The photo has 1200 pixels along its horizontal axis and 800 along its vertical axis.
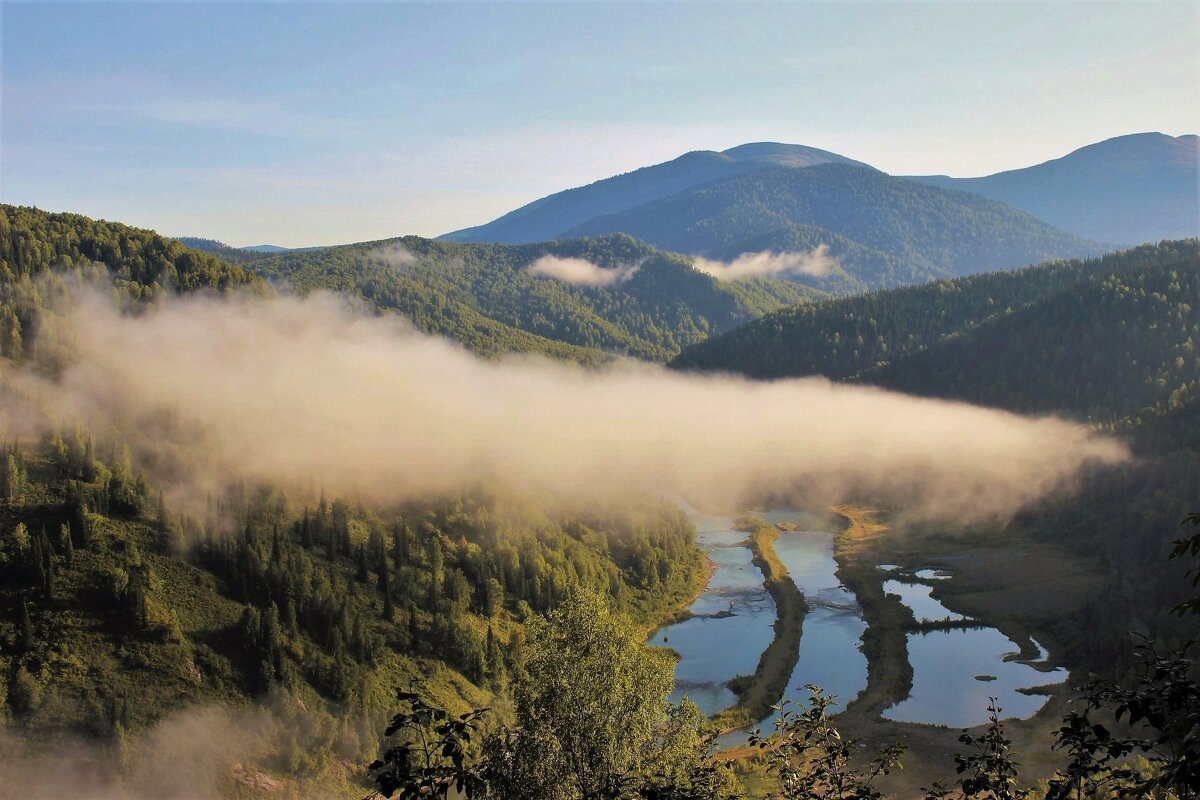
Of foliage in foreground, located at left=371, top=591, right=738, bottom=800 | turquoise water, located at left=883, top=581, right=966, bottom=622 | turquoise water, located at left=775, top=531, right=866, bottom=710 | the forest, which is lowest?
turquoise water, located at left=883, top=581, right=966, bottom=622

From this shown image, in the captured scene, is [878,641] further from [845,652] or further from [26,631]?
[26,631]

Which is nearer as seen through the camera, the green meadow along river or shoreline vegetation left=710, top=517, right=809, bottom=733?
shoreline vegetation left=710, top=517, right=809, bottom=733

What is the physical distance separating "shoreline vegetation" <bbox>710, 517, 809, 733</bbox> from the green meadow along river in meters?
1.33

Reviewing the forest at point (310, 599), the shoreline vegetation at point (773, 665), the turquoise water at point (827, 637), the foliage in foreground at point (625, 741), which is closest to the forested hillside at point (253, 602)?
the forest at point (310, 599)

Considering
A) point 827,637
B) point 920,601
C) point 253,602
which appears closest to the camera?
point 253,602

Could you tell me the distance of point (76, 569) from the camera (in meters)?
103

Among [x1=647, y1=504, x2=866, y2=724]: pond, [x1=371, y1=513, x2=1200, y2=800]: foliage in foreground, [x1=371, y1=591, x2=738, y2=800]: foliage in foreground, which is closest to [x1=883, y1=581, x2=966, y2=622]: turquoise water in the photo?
[x1=647, y1=504, x2=866, y2=724]: pond

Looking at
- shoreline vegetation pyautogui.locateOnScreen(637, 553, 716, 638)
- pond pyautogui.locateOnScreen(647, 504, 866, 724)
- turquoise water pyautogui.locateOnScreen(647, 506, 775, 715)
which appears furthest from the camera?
shoreline vegetation pyautogui.locateOnScreen(637, 553, 716, 638)

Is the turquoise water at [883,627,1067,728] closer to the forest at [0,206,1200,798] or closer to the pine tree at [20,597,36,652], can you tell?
the forest at [0,206,1200,798]

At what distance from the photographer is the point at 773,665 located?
406 feet

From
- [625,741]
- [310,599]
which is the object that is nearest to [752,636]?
[310,599]

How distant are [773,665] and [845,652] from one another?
46.5 feet

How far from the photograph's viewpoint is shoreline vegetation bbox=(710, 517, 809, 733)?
10775 centimetres

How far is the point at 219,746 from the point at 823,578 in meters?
118
